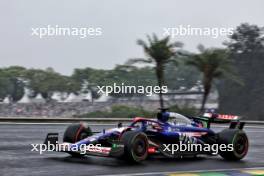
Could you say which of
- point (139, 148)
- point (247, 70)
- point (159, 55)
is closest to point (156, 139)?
point (139, 148)

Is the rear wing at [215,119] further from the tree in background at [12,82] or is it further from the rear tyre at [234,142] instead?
the tree in background at [12,82]

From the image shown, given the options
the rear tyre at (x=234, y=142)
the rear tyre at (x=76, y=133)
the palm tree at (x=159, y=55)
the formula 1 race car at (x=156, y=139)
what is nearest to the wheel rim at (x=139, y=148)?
the formula 1 race car at (x=156, y=139)

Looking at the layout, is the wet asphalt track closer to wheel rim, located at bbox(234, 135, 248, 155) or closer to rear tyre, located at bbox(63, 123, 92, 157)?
wheel rim, located at bbox(234, 135, 248, 155)

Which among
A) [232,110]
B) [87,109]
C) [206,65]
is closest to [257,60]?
[232,110]

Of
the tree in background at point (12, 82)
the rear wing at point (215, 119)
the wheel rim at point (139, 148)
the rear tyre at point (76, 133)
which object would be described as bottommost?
the wheel rim at point (139, 148)

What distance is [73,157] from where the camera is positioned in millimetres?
10758

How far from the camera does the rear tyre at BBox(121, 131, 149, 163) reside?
10.0 m

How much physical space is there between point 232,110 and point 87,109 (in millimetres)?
18382


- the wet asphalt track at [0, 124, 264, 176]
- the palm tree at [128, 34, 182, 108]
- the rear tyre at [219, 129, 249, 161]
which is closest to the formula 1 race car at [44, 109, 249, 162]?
the rear tyre at [219, 129, 249, 161]

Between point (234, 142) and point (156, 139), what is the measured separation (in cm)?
186

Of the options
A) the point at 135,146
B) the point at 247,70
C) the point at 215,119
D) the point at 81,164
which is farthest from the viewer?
the point at 247,70

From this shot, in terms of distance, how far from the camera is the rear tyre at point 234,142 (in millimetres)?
11781

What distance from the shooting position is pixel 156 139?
11156mm

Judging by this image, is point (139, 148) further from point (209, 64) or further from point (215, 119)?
point (209, 64)
